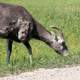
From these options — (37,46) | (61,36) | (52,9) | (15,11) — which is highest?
(15,11)

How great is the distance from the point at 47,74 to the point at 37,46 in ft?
19.5

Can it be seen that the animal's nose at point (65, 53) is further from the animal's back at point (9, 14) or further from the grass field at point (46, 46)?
the animal's back at point (9, 14)

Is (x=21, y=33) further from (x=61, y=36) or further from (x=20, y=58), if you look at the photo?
(x=61, y=36)

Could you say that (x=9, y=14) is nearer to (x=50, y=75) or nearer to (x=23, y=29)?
(x=23, y=29)

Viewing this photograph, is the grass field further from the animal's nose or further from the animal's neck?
the animal's neck

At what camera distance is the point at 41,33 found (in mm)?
14375

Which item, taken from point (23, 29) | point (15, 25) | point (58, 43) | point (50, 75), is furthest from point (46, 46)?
point (50, 75)

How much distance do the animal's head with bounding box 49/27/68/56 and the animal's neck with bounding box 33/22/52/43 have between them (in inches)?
6.5

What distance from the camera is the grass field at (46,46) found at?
1227 cm

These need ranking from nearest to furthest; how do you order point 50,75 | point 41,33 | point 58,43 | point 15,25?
point 50,75 < point 15,25 < point 41,33 < point 58,43

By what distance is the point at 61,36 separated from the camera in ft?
48.5

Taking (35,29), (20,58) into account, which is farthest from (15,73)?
(35,29)

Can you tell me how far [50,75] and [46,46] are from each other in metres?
5.81

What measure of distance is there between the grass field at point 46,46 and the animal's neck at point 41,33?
0.51 metres
